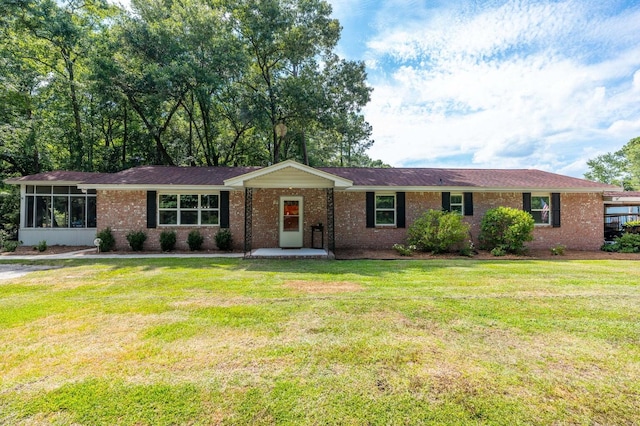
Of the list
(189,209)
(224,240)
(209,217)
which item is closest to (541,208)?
(224,240)

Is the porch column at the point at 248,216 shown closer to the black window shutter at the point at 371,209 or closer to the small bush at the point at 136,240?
the small bush at the point at 136,240

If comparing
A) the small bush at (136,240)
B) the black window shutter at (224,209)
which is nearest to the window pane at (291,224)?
the black window shutter at (224,209)

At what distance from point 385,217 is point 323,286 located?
24.2 feet

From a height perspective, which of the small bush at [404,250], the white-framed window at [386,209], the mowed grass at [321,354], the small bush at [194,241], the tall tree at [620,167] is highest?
the tall tree at [620,167]

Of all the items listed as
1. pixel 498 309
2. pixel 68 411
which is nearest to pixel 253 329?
pixel 68 411

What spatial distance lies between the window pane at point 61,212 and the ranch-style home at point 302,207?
4.6 inches

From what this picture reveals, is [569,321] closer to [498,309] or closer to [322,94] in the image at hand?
[498,309]

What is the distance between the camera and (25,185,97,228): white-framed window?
13.4 metres

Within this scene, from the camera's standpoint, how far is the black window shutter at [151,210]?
11.9 m

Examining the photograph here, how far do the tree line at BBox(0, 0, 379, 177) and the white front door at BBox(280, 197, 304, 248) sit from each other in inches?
247

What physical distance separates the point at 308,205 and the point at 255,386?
1013 centimetres

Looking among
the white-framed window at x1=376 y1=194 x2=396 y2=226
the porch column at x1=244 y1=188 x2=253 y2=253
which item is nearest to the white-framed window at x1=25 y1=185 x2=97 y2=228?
the porch column at x1=244 y1=188 x2=253 y2=253

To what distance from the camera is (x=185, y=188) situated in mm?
11797

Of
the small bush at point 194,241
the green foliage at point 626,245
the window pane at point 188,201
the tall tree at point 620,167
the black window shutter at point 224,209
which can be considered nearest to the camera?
the small bush at point 194,241
